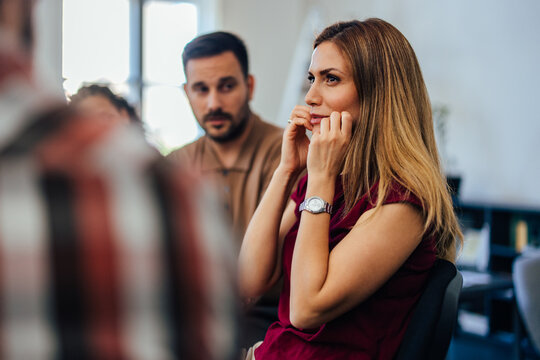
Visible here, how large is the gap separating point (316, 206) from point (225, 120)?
43.4 inches

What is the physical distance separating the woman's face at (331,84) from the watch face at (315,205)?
0.24 m

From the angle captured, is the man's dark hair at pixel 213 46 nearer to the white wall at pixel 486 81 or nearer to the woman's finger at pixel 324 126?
the woman's finger at pixel 324 126

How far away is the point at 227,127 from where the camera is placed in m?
2.18

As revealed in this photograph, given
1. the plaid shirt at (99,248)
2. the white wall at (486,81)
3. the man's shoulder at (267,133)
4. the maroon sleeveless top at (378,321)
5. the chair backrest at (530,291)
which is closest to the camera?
the plaid shirt at (99,248)

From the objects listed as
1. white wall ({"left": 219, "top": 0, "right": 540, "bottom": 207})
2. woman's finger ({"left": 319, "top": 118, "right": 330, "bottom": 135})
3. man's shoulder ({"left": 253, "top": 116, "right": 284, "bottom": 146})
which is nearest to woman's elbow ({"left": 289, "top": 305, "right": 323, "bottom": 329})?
woman's finger ({"left": 319, "top": 118, "right": 330, "bottom": 135})

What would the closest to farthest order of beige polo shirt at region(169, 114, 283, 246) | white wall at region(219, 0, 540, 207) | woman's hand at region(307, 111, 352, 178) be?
woman's hand at region(307, 111, 352, 178)
beige polo shirt at region(169, 114, 283, 246)
white wall at region(219, 0, 540, 207)

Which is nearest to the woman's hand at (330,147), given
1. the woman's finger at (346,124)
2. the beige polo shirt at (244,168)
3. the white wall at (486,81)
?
the woman's finger at (346,124)

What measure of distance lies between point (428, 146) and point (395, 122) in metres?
0.12

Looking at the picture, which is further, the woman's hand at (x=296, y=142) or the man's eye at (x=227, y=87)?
the man's eye at (x=227, y=87)

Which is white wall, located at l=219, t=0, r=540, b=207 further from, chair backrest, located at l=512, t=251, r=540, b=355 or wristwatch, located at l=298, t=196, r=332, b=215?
wristwatch, located at l=298, t=196, r=332, b=215

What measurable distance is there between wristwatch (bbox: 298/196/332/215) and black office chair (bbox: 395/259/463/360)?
288 millimetres

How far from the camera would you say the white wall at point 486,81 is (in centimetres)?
353

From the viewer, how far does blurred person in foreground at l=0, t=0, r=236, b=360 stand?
0.29 meters

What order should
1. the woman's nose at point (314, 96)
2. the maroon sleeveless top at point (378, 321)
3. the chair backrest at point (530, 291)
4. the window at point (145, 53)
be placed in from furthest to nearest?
the window at point (145, 53)
the chair backrest at point (530, 291)
the woman's nose at point (314, 96)
the maroon sleeveless top at point (378, 321)
